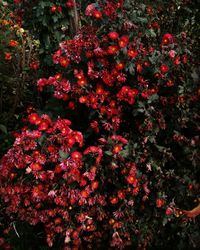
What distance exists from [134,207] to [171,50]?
1029mm

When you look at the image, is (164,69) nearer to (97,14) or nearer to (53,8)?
(97,14)

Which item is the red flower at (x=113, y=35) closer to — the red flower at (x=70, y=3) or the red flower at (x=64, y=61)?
the red flower at (x=64, y=61)

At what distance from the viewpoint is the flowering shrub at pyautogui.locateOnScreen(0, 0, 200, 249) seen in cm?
256

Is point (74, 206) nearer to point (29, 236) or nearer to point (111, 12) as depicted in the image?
point (29, 236)

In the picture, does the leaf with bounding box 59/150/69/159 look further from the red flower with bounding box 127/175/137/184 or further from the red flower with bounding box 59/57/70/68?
the red flower with bounding box 59/57/70/68

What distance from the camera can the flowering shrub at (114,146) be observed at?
2.56 metres

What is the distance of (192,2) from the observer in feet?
13.1

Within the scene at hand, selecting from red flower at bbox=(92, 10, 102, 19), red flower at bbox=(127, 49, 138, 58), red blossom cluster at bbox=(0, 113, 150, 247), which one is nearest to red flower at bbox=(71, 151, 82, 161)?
red blossom cluster at bbox=(0, 113, 150, 247)

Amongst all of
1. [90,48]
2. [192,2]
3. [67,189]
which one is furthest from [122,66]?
[192,2]

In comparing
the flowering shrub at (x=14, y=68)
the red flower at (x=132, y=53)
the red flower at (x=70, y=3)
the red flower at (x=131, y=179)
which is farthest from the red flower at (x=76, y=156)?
the red flower at (x=70, y=3)

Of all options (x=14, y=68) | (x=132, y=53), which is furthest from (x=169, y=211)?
(x=14, y=68)

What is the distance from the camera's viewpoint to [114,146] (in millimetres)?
2564

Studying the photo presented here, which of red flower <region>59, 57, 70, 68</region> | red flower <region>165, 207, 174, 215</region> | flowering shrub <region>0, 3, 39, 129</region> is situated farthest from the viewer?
flowering shrub <region>0, 3, 39, 129</region>

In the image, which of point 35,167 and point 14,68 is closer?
point 35,167
